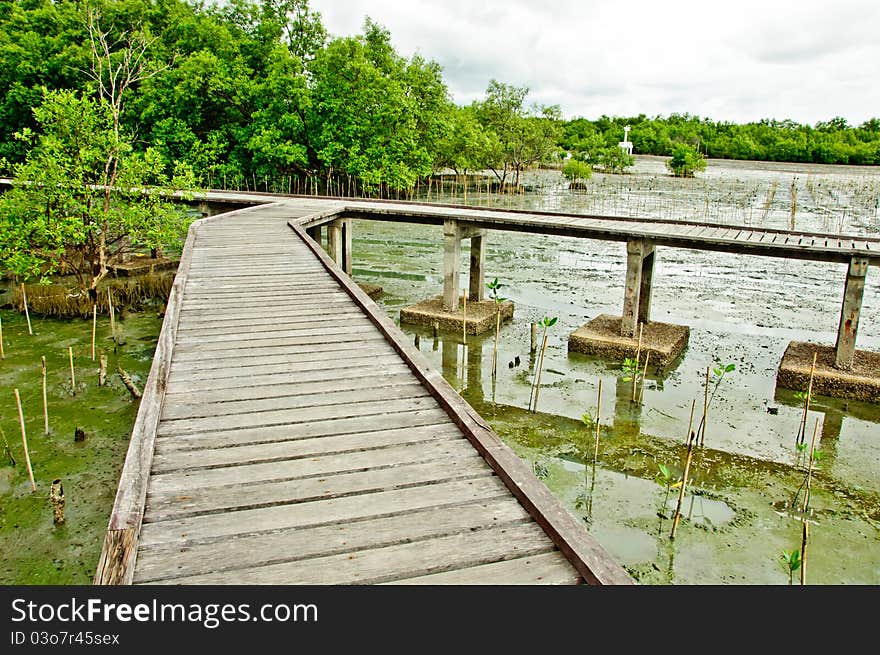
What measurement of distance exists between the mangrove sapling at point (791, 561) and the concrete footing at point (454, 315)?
19.9 feet

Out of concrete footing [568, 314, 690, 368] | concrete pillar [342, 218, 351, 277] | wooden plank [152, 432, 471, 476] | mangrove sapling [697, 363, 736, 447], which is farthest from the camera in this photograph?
concrete pillar [342, 218, 351, 277]

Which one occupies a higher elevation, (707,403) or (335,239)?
(335,239)

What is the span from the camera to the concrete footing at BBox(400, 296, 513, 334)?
10.3 meters

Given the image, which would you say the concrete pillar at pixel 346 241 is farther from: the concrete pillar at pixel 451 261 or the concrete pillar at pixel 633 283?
the concrete pillar at pixel 633 283

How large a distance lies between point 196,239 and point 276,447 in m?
6.61

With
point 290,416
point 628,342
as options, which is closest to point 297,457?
point 290,416

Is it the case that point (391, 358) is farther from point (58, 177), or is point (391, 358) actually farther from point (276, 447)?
point (58, 177)

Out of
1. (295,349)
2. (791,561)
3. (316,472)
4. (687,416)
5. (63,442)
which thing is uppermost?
(295,349)

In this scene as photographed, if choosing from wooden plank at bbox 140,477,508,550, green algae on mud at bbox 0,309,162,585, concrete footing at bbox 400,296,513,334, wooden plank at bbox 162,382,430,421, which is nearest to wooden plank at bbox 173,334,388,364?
wooden plank at bbox 162,382,430,421

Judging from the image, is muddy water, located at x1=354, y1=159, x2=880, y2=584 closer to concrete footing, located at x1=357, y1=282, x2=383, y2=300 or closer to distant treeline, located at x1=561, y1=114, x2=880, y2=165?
concrete footing, located at x1=357, y1=282, x2=383, y2=300

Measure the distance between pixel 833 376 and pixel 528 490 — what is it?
672 cm

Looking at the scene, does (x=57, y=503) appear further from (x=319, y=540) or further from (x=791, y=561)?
(x=791, y=561)

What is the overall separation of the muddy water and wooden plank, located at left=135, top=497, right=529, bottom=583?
2.43 m

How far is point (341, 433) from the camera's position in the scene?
137 inches
